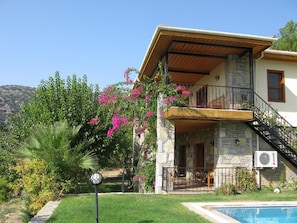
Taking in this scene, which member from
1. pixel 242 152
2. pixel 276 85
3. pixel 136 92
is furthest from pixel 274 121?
pixel 136 92

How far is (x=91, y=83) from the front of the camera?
16.1m

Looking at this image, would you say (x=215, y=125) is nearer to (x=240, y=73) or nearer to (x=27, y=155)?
(x=240, y=73)

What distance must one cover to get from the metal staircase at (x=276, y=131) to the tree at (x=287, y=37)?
15.7 meters

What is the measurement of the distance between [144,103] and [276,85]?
6401 millimetres

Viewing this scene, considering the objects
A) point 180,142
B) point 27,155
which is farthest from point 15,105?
point 27,155

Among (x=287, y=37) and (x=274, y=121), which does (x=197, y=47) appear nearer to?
(x=274, y=121)

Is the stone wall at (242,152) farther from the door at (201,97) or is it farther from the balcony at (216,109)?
the door at (201,97)

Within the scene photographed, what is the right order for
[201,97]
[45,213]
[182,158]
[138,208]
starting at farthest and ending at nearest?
[182,158] → [201,97] → [138,208] → [45,213]

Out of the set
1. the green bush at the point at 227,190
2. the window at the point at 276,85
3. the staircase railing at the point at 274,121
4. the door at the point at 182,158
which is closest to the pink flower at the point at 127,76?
the staircase railing at the point at 274,121

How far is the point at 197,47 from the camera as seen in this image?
492 inches

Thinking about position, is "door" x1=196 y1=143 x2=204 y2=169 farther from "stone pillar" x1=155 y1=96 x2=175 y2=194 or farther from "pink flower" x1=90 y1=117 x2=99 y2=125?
"pink flower" x1=90 y1=117 x2=99 y2=125

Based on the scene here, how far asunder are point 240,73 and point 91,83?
7.57 metres

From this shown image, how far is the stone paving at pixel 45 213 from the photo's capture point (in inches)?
268

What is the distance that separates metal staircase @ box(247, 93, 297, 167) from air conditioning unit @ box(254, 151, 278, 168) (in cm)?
61
